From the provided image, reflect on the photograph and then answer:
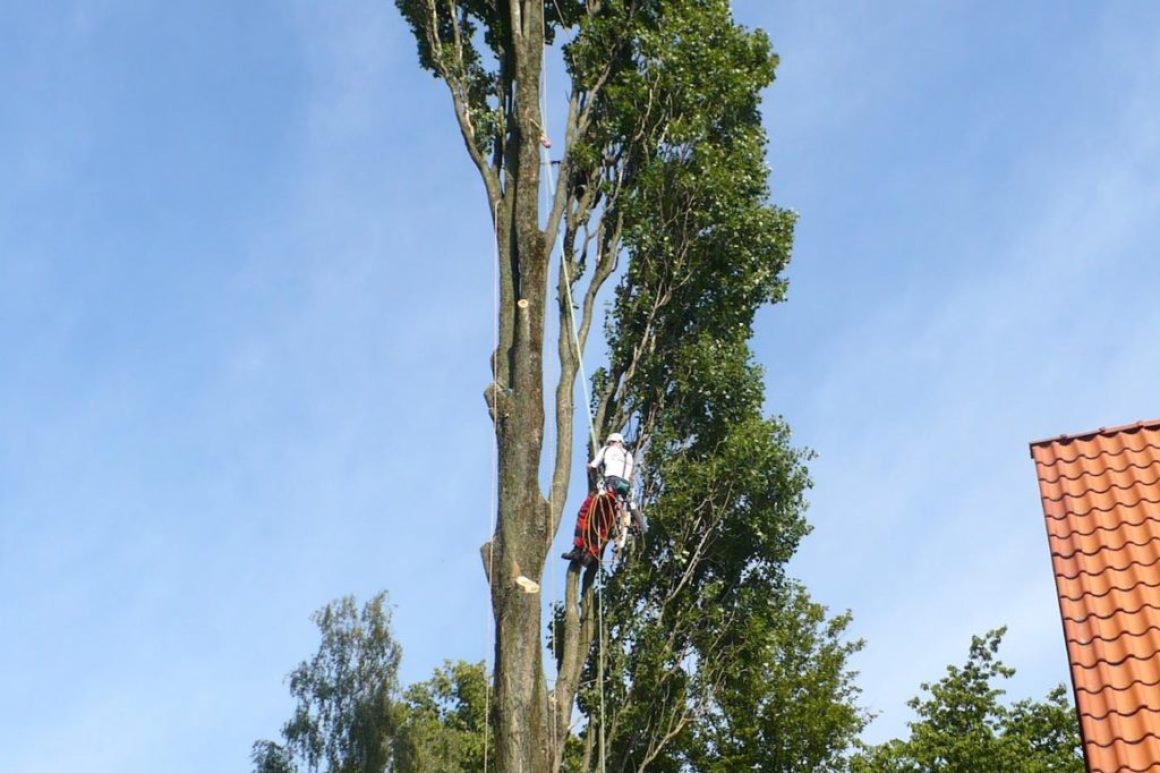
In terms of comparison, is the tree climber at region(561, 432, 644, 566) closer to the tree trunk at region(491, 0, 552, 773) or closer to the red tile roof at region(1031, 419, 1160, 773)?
the tree trunk at region(491, 0, 552, 773)

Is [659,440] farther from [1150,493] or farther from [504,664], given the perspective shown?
[1150,493]

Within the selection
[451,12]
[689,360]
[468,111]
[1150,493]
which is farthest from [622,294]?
[1150,493]

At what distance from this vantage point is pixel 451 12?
52.9 feet

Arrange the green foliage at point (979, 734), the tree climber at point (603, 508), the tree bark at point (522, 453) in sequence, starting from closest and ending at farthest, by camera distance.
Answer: the tree bark at point (522, 453)
the tree climber at point (603, 508)
the green foliage at point (979, 734)

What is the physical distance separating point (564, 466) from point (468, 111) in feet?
13.9

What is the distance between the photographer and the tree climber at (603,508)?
14000 millimetres

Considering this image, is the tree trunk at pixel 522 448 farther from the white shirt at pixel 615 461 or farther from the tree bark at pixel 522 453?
the white shirt at pixel 615 461

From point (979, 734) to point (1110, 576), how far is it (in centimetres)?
1588

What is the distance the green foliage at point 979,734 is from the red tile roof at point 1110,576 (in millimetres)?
12908

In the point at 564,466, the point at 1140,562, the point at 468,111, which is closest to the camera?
the point at 1140,562

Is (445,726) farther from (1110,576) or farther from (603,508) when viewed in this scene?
(1110,576)

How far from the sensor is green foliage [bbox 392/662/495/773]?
29109 mm

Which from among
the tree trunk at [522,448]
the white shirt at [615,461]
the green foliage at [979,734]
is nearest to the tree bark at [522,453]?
the tree trunk at [522,448]

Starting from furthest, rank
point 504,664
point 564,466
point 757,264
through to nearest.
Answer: point 757,264
point 564,466
point 504,664
